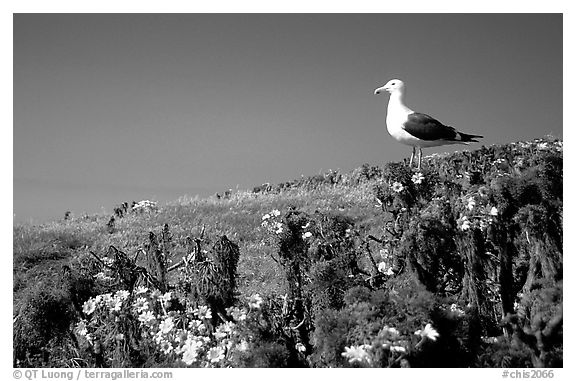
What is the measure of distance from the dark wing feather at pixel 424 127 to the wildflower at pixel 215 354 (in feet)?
12.5

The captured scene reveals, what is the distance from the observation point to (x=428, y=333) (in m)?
3.29

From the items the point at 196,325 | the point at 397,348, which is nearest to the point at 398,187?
the point at 397,348

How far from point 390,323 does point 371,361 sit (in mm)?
283

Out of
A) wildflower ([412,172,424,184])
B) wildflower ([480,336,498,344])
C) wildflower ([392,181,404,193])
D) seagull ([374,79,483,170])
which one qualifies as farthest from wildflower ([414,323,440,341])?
seagull ([374,79,483,170])

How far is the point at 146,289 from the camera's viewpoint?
487 centimetres

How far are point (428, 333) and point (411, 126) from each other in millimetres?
3840

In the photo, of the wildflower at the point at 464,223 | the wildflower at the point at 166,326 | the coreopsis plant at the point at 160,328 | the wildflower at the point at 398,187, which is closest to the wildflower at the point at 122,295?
the coreopsis plant at the point at 160,328

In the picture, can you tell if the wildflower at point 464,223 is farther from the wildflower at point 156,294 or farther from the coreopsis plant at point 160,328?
the wildflower at point 156,294

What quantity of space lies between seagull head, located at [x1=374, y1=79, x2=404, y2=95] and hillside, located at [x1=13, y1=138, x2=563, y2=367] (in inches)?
70.0

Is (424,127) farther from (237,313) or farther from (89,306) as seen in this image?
(89,306)
